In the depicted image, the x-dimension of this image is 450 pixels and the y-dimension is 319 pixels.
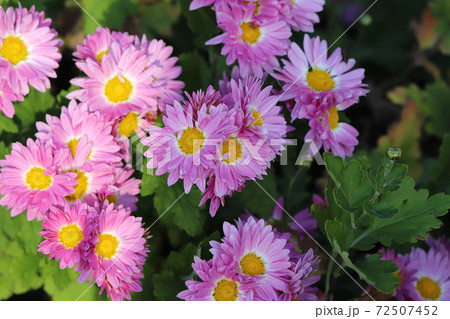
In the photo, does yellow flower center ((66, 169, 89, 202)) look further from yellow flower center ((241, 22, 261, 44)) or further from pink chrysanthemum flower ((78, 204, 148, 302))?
yellow flower center ((241, 22, 261, 44))

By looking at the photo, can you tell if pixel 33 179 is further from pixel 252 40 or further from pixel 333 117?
pixel 333 117

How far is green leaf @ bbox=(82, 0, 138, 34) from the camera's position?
227 centimetres

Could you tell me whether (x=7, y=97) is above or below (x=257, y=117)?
below

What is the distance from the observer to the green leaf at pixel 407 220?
165cm

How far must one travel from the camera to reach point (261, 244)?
1619mm

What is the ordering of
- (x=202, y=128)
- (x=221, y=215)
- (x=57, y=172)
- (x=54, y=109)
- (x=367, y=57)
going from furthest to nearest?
(x=367, y=57) < (x=221, y=215) < (x=54, y=109) < (x=57, y=172) < (x=202, y=128)

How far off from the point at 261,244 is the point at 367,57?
168 centimetres

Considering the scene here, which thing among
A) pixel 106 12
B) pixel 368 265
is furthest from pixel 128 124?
pixel 368 265

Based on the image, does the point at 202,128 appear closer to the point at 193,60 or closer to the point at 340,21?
the point at 193,60

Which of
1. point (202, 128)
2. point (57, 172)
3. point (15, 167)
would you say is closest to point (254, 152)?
point (202, 128)

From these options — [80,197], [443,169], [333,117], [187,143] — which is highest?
[443,169]

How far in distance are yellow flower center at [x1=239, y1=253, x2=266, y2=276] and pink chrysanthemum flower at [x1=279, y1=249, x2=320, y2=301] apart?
0.30 feet

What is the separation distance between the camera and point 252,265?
5.26ft

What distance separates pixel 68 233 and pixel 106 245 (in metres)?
0.12
